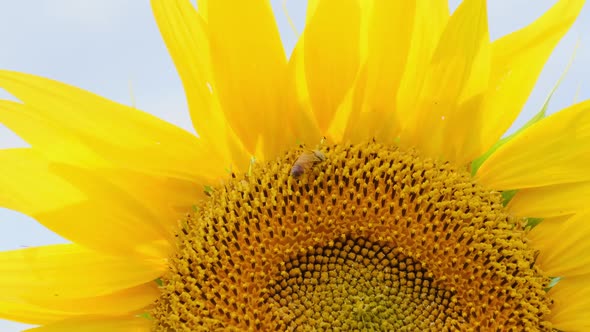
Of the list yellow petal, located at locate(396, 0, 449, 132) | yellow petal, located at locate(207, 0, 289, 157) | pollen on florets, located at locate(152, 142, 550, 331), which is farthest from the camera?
yellow petal, located at locate(396, 0, 449, 132)

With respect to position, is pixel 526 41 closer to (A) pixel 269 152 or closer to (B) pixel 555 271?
(B) pixel 555 271

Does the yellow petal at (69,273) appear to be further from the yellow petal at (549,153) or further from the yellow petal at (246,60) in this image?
the yellow petal at (549,153)

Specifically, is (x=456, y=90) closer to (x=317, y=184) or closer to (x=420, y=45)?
(x=420, y=45)

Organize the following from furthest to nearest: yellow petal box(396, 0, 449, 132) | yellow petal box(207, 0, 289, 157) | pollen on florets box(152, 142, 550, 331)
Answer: yellow petal box(396, 0, 449, 132) → yellow petal box(207, 0, 289, 157) → pollen on florets box(152, 142, 550, 331)

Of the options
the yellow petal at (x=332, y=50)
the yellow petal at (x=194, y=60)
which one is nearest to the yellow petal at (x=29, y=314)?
the yellow petal at (x=194, y=60)

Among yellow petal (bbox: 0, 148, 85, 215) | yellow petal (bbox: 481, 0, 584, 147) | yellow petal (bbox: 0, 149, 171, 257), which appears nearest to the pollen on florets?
yellow petal (bbox: 0, 149, 171, 257)

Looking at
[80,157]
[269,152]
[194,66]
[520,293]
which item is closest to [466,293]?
[520,293]

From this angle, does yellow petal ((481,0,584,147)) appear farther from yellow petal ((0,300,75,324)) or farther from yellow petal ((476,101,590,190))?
yellow petal ((0,300,75,324))
